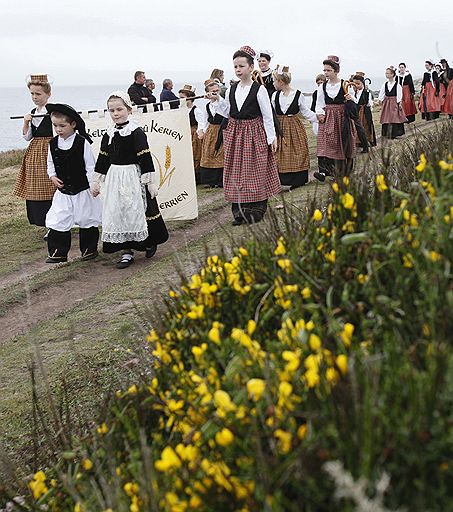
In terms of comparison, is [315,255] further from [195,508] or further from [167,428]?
[195,508]

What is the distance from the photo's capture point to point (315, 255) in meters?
2.56

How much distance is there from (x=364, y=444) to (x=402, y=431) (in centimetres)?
8

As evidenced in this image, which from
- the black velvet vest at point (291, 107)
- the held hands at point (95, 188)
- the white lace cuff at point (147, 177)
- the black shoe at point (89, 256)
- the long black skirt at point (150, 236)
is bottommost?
the black shoe at point (89, 256)

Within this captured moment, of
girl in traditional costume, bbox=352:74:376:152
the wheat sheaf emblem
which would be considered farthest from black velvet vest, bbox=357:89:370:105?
the wheat sheaf emblem

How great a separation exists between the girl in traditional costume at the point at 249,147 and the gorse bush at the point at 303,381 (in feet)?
16.7

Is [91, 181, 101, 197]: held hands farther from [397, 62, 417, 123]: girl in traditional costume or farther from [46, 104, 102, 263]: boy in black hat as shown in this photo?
[397, 62, 417, 123]: girl in traditional costume

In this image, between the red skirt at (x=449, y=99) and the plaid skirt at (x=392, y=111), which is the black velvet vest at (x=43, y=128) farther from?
the red skirt at (x=449, y=99)

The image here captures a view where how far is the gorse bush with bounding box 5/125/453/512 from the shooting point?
155 cm

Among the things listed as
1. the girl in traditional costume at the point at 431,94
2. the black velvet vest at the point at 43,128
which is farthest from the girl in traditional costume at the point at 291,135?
the girl in traditional costume at the point at 431,94

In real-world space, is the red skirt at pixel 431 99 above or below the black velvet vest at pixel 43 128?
below

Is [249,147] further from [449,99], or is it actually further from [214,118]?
[449,99]

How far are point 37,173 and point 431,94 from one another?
17.0 m

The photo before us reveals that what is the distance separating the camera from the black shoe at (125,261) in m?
7.26

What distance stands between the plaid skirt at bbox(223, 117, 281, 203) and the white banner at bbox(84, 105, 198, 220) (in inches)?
31.5
